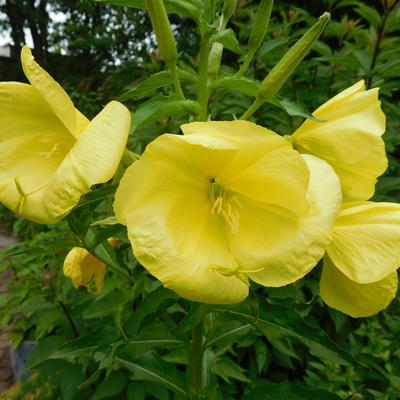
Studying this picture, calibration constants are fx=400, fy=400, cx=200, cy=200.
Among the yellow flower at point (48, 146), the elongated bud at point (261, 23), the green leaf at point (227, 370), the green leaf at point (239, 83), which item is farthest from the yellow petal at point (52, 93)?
the green leaf at point (227, 370)

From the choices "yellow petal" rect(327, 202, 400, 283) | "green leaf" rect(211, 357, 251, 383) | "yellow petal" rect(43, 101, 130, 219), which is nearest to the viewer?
"yellow petal" rect(43, 101, 130, 219)

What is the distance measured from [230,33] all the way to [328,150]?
0.38m

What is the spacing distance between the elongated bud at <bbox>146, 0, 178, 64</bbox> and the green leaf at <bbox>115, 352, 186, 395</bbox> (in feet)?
3.03

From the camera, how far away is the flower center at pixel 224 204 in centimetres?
85

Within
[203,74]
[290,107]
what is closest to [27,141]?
[203,74]

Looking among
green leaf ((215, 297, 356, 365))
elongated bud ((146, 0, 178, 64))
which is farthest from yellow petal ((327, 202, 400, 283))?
elongated bud ((146, 0, 178, 64))

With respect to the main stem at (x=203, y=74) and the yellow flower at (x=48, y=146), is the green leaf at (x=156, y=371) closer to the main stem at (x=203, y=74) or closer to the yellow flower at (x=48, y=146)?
the yellow flower at (x=48, y=146)

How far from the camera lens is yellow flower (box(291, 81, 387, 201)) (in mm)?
928

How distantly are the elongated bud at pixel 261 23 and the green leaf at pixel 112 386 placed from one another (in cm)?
151

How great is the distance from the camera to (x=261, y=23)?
1.03 m

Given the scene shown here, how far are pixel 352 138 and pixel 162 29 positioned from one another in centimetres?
51

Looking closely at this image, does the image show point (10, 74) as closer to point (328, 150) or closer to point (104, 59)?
point (104, 59)

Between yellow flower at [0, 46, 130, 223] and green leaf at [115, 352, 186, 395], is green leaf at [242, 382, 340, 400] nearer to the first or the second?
green leaf at [115, 352, 186, 395]

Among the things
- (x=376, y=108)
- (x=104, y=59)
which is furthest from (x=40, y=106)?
(x=104, y=59)
